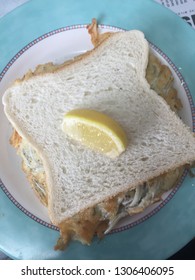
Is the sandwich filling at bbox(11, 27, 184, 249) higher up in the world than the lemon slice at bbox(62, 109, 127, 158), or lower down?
lower down

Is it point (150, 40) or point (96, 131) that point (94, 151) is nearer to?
point (96, 131)

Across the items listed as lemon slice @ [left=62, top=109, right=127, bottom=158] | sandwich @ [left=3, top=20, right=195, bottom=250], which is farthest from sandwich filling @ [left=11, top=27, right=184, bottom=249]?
lemon slice @ [left=62, top=109, right=127, bottom=158]

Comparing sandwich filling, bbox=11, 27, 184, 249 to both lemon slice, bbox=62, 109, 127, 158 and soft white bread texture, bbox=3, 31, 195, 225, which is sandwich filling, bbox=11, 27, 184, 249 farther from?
lemon slice, bbox=62, 109, 127, 158

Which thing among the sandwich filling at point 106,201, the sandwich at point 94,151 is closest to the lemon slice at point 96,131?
the sandwich at point 94,151

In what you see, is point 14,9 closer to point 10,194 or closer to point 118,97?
point 118,97

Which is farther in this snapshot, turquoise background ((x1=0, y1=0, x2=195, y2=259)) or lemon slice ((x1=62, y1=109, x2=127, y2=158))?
turquoise background ((x1=0, y1=0, x2=195, y2=259))

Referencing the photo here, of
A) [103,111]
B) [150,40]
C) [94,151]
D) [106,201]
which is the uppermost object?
[150,40]

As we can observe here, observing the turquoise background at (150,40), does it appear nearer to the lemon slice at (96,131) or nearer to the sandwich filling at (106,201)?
the sandwich filling at (106,201)

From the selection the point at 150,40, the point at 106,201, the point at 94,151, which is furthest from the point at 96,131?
the point at 150,40
